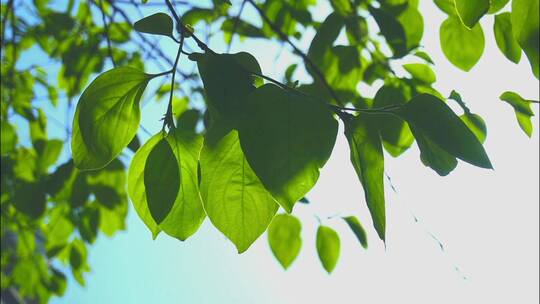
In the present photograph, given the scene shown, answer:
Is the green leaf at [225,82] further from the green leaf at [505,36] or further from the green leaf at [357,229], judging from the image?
the green leaf at [357,229]

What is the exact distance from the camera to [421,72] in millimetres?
867

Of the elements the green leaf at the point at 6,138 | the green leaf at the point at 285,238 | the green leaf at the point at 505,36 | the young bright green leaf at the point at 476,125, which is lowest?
the green leaf at the point at 285,238

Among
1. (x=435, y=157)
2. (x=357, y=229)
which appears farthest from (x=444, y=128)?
(x=357, y=229)

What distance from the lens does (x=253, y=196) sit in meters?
0.40

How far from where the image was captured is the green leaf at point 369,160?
350mm

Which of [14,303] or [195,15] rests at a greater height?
[195,15]

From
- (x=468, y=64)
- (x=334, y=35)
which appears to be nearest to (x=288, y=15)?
(x=334, y=35)

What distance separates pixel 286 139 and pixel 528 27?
0.21m

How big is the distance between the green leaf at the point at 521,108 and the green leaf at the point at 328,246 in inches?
17.9

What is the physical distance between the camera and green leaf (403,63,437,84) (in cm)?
86

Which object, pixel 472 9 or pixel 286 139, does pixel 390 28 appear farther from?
pixel 286 139

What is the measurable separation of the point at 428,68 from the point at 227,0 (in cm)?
53

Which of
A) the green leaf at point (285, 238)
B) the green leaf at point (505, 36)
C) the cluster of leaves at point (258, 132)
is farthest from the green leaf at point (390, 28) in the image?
the green leaf at point (285, 238)

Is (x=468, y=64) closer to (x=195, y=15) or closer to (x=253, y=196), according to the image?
(x=253, y=196)
